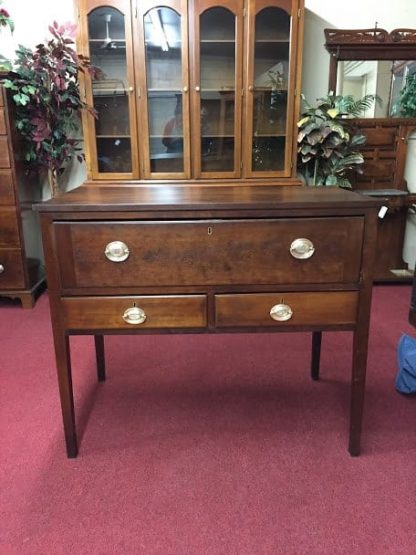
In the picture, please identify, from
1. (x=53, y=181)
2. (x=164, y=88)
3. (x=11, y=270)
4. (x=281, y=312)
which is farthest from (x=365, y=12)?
(x=11, y=270)

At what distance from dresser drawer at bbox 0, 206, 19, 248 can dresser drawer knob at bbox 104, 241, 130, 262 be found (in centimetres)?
173

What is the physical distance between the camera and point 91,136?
8.72 ft

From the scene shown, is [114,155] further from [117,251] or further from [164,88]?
[117,251]

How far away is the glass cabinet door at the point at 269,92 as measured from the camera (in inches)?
98.9

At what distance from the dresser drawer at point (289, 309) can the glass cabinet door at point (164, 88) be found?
1.73 meters

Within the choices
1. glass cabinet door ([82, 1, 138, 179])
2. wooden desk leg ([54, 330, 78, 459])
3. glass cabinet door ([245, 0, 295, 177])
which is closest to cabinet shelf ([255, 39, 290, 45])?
glass cabinet door ([245, 0, 295, 177])

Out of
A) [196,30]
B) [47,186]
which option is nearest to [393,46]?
[196,30]

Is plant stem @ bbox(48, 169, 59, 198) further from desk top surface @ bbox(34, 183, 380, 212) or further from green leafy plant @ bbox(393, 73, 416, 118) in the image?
green leafy plant @ bbox(393, 73, 416, 118)

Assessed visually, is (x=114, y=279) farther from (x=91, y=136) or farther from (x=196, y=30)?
(x=196, y=30)

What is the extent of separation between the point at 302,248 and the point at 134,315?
1.68 ft

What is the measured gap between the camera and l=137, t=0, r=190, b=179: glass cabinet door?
2.50 meters

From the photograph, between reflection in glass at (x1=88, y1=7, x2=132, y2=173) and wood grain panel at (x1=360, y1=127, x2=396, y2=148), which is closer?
reflection in glass at (x1=88, y1=7, x2=132, y2=173)

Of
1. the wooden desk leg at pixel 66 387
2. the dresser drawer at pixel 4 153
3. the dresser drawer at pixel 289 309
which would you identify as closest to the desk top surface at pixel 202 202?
the dresser drawer at pixel 289 309

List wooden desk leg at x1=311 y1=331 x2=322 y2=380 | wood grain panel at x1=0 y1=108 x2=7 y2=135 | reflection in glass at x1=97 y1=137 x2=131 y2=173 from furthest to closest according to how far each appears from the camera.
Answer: reflection in glass at x1=97 y1=137 x2=131 y2=173 < wood grain panel at x1=0 y1=108 x2=7 y2=135 < wooden desk leg at x1=311 y1=331 x2=322 y2=380
